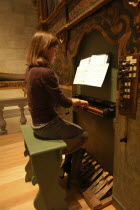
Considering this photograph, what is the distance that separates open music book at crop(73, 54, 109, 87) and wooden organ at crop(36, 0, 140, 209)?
104 millimetres

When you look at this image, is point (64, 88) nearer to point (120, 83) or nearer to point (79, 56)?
point (79, 56)

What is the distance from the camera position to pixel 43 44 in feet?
4.43

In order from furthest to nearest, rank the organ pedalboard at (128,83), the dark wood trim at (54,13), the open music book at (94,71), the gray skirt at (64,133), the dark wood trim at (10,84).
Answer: the dark wood trim at (10,84) < the dark wood trim at (54,13) < the open music book at (94,71) < the gray skirt at (64,133) < the organ pedalboard at (128,83)

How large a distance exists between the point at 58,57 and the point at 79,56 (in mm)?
586

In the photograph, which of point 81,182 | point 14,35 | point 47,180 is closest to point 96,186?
point 81,182

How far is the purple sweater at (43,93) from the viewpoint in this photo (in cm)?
129

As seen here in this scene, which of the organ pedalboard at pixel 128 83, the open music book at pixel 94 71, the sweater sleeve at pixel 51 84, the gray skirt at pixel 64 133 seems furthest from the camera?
the open music book at pixel 94 71

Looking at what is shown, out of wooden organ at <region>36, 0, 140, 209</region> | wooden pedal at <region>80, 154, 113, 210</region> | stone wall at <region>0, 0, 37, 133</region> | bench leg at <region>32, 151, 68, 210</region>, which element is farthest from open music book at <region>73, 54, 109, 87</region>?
stone wall at <region>0, 0, 37, 133</region>

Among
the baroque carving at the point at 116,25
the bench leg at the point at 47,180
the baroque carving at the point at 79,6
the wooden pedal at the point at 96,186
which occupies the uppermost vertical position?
the baroque carving at the point at 79,6

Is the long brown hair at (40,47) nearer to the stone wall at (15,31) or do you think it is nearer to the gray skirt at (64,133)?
the gray skirt at (64,133)

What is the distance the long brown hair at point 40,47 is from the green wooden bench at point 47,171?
0.70 metres

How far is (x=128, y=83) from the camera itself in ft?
3.98

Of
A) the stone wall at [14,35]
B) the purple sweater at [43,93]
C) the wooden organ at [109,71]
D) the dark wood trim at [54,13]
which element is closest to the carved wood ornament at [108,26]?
the wooden organ at [109,71]

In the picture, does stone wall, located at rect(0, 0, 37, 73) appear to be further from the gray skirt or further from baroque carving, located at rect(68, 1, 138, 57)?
the gray skirt
